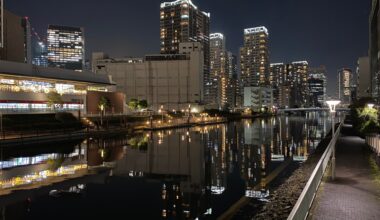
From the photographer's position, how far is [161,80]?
142 metres

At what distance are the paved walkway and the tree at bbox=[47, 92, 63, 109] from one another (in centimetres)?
5704

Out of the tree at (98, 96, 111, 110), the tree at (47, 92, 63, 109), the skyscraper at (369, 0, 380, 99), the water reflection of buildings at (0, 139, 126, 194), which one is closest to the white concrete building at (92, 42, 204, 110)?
the tree at (98, 96, 111, 110)

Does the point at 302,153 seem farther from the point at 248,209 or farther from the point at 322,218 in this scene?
the point at 322,218

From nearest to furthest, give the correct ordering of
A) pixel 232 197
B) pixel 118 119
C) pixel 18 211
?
pixel 18 211, pixel 232 197, pixel 118 119

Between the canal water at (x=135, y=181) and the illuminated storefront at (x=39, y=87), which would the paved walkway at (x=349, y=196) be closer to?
the canal water at (x=135, y=181)

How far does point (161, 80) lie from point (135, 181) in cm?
12248

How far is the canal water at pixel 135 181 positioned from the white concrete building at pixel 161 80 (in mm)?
106926

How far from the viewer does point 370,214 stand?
10773mm

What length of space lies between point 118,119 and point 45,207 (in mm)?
57568

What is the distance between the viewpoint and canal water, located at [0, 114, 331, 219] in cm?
1520

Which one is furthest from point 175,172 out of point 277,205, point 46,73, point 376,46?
point 376,46

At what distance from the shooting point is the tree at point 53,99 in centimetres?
6512

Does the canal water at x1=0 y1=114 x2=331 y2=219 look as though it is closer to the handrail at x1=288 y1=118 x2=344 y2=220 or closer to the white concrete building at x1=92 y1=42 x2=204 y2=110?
the handrail at x1=288 y1=118 x2=344 y2=220

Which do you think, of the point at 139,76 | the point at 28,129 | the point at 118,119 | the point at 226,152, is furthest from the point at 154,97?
the point at 226,152
